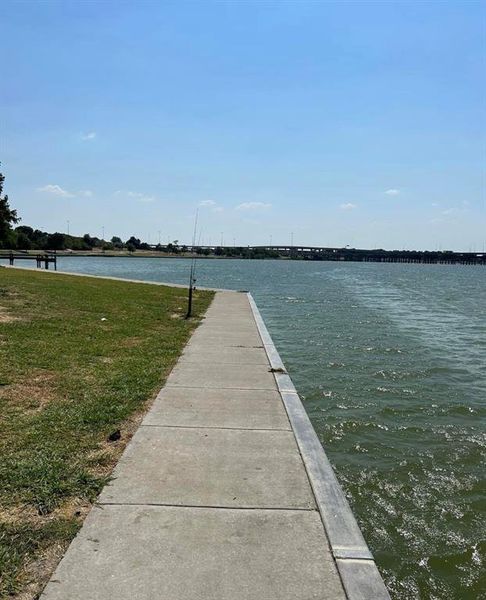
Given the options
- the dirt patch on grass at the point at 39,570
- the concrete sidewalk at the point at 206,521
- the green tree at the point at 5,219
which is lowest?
the dirt patch on grass at the point at 39,570

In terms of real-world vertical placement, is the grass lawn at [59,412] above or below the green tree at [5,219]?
below

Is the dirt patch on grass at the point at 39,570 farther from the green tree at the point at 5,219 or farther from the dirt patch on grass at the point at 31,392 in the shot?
the green tree at the point at 5,219

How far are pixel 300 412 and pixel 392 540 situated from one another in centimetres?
202

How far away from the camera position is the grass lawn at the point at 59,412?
3477 mm

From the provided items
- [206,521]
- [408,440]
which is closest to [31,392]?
[206,521]

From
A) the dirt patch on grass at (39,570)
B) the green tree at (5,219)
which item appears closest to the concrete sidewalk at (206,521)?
the dirt patch on grass at (39,570)

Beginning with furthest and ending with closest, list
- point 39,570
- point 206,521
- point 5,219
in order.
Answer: point 5,219
point 206,521
point 39,570

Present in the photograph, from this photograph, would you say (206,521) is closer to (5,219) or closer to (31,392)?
(31,392)

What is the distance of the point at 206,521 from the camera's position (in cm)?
375

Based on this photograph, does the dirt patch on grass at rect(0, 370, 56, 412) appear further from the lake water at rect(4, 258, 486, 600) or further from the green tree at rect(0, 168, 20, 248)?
the green tree at rect(0, 168, 20, 248)

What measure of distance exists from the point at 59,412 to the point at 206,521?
2818 millimetres

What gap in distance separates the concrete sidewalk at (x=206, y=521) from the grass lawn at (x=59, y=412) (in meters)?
0.19

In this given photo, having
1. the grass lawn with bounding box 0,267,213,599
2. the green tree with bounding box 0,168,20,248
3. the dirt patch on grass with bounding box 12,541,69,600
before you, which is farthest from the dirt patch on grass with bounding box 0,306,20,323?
the dirt patch on grass with bounding box 12,541,69,600

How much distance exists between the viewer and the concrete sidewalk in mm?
3033
